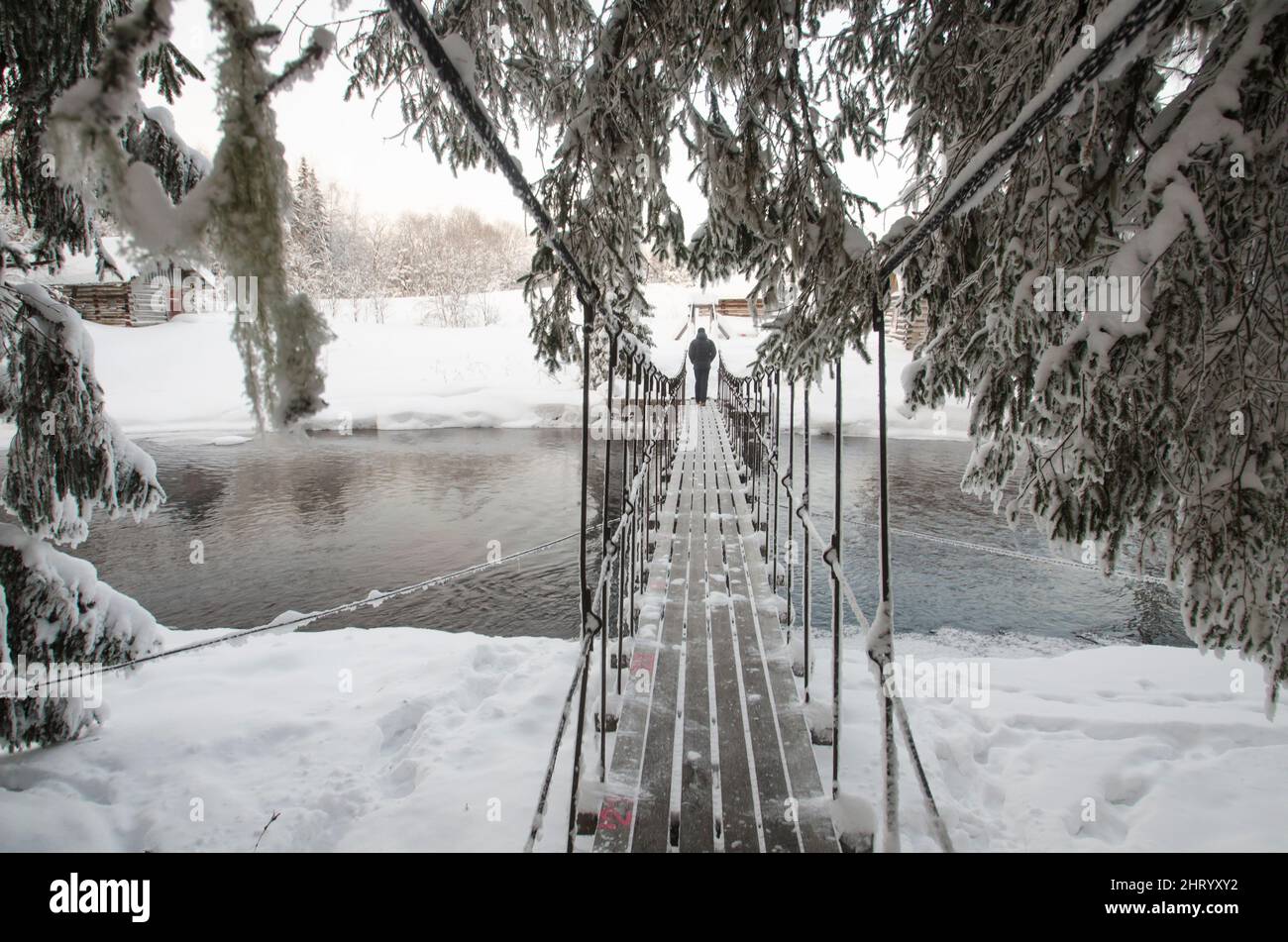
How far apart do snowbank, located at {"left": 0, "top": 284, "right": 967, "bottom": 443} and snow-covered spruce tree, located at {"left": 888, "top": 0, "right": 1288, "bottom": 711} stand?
470 inches

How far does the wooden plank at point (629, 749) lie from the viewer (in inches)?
79.0

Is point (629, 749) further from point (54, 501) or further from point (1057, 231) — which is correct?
point (54, 501)

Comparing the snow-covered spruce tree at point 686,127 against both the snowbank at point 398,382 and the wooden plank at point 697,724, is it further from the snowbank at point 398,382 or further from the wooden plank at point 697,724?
the snowbank at point 398,382

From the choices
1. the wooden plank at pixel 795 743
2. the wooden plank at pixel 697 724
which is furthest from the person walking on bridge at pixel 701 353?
the wooden plank at pixel 795 743

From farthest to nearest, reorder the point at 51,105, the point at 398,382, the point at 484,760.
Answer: the point at 398,382 → the point at 484,760 → the point at 51,105

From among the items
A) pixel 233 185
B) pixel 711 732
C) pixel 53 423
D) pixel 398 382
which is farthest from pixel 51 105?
pixel 398 382

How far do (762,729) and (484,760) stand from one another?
158 cm

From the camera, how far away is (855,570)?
7.70m

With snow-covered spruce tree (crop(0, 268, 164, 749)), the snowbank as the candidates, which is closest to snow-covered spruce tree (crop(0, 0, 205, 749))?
snow-covered spruce tree (crop(0, 268, 164, 749))

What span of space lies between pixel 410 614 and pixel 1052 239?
6.68 meters

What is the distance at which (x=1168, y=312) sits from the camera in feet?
5.49

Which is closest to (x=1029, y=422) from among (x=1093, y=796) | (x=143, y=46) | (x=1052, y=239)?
(x=1052, y=239)

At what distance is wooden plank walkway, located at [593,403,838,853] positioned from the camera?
2010 mm
